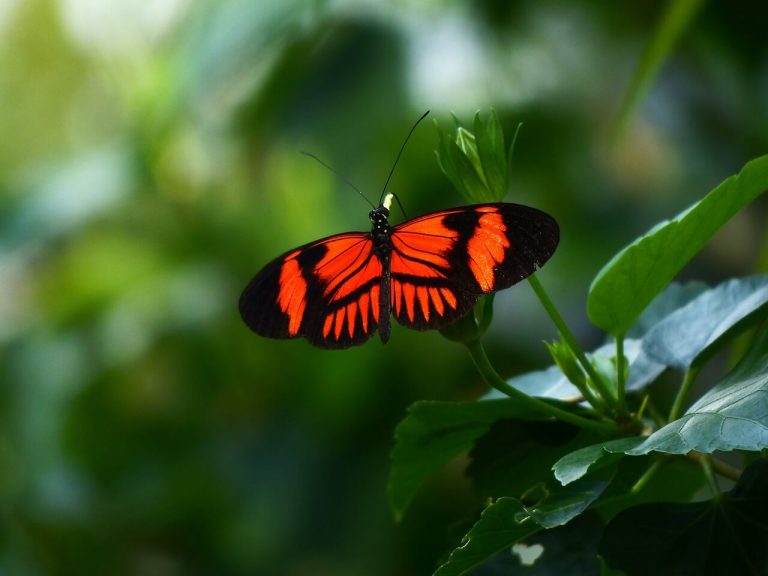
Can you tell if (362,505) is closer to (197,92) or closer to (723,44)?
(197,92)

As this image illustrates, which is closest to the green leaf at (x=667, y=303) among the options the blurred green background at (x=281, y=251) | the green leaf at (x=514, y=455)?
the green leaf at (x=514, y=455)

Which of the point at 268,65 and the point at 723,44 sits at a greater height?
the point at 268,65

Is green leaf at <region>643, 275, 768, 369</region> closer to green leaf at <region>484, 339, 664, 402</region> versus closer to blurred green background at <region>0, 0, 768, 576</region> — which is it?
green leaf at <region>484, 339, 664, 402</region>

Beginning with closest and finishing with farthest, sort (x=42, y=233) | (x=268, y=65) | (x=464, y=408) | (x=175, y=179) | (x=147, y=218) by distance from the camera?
(x=464, y=408) < (x=268, y=65) < (x=42, y=233) < (x=175, y=179) < (x=147, y=218)

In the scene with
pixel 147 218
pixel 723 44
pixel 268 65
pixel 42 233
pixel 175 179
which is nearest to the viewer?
pixel 723 44

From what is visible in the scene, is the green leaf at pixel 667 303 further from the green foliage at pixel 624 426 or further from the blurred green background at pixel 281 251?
the blurred green background at pixel 281 251

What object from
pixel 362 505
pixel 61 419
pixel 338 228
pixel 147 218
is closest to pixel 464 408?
pixel 338 228

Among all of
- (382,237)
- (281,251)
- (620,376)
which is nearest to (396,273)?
(382,237)
